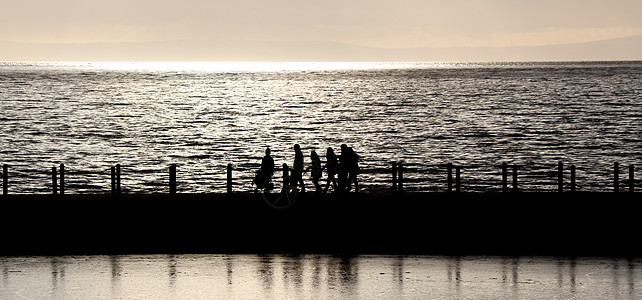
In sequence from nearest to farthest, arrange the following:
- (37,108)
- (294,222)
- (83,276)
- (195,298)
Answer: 1. (195,298)
2. (83,276)
3. (294,222)
4. (37,108)

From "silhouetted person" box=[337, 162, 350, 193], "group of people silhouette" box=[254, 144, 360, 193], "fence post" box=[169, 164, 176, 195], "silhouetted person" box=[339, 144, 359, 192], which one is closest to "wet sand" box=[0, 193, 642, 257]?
"group of people silhouette" box=[254, 144, 360, 193]

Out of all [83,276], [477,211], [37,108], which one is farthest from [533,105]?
[83,276]

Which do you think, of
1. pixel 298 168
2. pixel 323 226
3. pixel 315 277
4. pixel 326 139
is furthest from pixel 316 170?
pixel 326 139

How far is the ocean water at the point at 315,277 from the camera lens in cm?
1969

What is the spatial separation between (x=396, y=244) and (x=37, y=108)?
130078 millimetres

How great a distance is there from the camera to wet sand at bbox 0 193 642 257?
88.6 feet

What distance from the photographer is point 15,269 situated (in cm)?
2305

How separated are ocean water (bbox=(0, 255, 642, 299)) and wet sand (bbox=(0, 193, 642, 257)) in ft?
5.78

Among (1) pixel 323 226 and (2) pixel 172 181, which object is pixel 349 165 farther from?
(2) pixel 172 181

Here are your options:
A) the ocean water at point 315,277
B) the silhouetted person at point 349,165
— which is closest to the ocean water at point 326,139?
the silhouetted person at point 349,165

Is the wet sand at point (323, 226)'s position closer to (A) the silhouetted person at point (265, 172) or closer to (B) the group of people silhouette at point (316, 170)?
(A) the silhouetted person at point (265, 172)

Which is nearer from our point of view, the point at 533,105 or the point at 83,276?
the point at 83,276

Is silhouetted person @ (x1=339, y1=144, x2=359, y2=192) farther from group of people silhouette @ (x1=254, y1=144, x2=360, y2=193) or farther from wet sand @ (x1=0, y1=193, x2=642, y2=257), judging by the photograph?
wet sand @ (x1=0, y1=193, x2=642, y2=257)

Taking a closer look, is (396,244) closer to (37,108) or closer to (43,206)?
(43,206)
